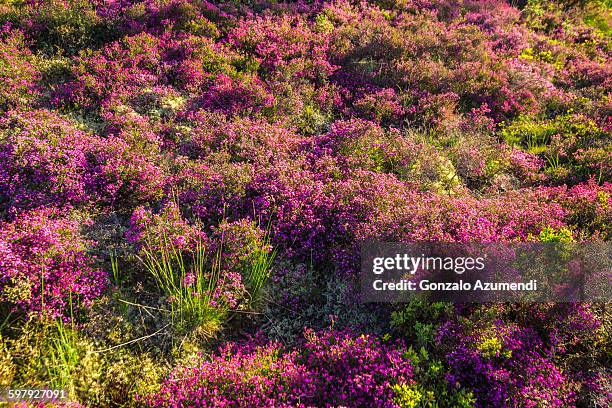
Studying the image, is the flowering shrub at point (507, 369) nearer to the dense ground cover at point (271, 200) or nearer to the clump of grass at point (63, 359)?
the dense ground cover at point (271, 200)

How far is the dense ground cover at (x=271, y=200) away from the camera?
194 inches

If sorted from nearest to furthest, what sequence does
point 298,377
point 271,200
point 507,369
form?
point 298,377, point 507,369, point 271,200

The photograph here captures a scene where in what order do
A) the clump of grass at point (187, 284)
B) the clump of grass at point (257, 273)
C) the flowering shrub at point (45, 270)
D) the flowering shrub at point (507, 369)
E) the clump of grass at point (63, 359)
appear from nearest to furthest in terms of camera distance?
the clump of grass at point (63, 359), the flowering shrub at point (507, 369), the flowering shrub at point (45, 270), the clump of grass at point (187, 284), the clump of grass at point (257, 273)

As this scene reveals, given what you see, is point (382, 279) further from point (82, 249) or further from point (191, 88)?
point (191, 88)

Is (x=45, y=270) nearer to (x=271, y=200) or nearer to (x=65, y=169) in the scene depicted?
(x=65, y=169)

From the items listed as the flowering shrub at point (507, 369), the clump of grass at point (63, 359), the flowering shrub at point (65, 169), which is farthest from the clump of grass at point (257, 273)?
the flowering shrub at point (507, 369)

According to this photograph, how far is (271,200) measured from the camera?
680 centimetres

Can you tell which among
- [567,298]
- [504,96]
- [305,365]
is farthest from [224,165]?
[504,96]

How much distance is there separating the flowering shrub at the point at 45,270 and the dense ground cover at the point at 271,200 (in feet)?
0.10

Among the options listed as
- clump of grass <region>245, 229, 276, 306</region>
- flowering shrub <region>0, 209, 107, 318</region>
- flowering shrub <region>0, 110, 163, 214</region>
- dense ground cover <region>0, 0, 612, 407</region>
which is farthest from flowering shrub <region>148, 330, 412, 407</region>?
flowering shrub <region>0, 110, 163, 214</region>

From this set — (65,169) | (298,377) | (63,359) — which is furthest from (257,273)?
(65,169)

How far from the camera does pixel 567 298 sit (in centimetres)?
544

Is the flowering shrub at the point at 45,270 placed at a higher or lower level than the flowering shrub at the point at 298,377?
higher

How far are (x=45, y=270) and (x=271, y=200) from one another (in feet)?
11.0
